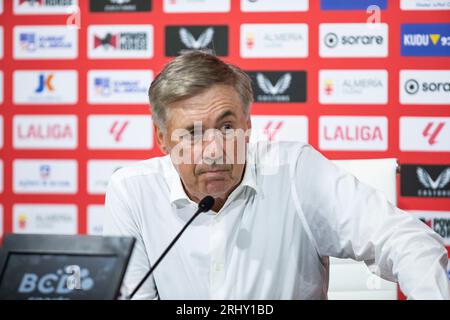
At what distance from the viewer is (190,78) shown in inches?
49.6

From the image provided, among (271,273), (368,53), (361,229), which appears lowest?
(271,273)

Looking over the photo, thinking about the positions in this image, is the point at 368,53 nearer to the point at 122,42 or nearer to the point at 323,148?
the point at 323,148

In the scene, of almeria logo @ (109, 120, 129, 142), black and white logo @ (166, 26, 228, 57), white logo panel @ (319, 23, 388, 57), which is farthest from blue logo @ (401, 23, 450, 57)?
almeria logo @ (109, 120, 129, 142)

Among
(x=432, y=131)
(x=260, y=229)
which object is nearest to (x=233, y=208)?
(x=260, y=229)

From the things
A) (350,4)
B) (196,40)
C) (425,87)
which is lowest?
(425,87)

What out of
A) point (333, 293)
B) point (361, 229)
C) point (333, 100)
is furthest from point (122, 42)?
point (361, 229)

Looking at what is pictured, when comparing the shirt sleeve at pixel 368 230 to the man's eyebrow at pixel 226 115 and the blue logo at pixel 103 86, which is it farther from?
the blue logo at pixel 103 86

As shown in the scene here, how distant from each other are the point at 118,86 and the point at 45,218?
858mm

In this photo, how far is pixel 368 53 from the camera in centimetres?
283

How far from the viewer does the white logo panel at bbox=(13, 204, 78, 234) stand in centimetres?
303

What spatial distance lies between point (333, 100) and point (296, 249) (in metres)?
1.62

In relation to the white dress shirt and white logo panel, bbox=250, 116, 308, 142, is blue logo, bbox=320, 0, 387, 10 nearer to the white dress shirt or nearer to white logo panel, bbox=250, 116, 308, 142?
white logo panel, bbox=250, 116, 308, 142

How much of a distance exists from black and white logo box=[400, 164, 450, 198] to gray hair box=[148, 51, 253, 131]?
5.77 feet

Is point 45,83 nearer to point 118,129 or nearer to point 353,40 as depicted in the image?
point 118,129
